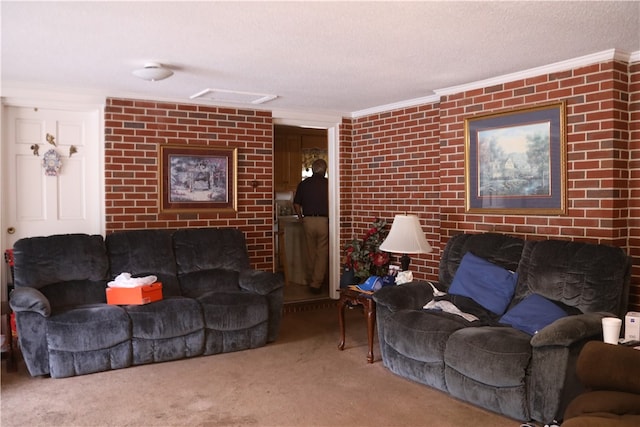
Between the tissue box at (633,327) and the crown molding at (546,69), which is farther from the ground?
the crown molding at (546,69)

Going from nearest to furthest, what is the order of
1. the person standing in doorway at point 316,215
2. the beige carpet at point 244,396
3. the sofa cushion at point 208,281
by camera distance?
1. the beige carpet at point 244,396
2. the sofa cushion at point 208,281
3. the person standing in doorway at point 316,215

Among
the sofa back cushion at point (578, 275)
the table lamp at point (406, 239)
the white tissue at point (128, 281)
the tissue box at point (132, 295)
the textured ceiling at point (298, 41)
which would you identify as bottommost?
the tissue box at point (132, 295)

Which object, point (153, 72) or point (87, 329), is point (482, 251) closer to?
point (153, 72)

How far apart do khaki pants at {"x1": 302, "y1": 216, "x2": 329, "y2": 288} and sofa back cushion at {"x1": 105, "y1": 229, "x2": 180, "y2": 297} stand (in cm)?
210

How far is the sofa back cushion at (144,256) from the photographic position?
4492mm

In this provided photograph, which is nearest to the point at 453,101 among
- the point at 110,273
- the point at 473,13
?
the point at 473,13

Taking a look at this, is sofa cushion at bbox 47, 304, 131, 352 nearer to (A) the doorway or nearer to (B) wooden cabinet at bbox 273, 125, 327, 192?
(A) the doorway

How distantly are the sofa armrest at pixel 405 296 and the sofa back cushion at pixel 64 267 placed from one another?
2241 millimetres

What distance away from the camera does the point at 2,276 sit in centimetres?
446

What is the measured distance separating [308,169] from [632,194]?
4.79 m

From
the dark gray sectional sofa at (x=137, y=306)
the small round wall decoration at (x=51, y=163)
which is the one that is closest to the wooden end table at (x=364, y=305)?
the dark gray sectional sofa at (x=137, y=306)

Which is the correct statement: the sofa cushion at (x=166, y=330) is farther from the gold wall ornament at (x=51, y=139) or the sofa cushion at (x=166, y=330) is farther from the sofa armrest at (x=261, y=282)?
the gold wall ornament at (x=51, y=139)

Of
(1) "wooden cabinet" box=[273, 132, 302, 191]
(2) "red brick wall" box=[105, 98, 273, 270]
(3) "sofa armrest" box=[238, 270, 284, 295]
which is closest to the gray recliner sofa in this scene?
(3) "sofa armrest" box=[238, 270, 284, 295]

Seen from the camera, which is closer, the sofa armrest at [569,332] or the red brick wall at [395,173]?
the sofa armrest at [569,332]
